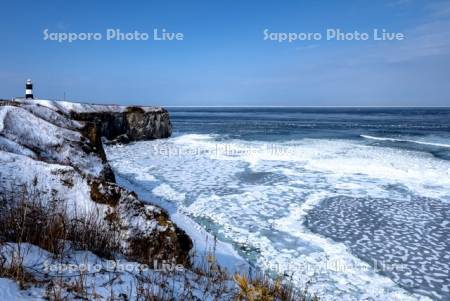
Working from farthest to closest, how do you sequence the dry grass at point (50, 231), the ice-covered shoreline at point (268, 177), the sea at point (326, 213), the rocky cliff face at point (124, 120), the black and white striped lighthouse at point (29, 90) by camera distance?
the black and white striped lighthouse at point (29, 90), the rocky cliff face at point (124, 120), the ice-covered shoreline at point (268, 177), the sea at point (326, 213), the dry grass at point (50, 231)

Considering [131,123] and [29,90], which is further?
[131,123]

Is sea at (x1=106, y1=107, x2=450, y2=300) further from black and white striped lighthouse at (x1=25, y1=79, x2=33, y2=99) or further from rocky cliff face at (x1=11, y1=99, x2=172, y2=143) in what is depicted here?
black and white striped lighthouse at (x1=25, y1=79, x2=33, y2=99)

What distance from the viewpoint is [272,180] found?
12945mm

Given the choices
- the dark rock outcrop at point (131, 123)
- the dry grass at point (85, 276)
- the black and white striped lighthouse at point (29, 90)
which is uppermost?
the black and white striped lighthouse at point (29, 90)

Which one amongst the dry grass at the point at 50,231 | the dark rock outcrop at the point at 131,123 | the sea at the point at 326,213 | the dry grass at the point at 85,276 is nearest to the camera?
the dry grass at the point at 85,276

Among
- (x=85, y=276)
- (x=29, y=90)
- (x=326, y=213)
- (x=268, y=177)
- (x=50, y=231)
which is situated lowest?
(x=326, y=213)

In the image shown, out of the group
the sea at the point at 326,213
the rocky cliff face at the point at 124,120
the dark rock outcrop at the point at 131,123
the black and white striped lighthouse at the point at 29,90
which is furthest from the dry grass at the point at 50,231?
the black and white striped lighthouse at the point at 29,90

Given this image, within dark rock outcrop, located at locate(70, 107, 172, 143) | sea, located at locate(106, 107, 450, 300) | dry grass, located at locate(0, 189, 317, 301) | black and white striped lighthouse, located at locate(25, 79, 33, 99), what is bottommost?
sea, located at locate(106, 107, 450, 300)

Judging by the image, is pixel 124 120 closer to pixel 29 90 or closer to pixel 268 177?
pixel 29 90

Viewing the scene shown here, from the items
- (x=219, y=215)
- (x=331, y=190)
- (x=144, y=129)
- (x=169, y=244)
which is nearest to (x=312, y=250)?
(x=219, y=215)

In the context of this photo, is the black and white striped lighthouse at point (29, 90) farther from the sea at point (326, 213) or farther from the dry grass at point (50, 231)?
the dry grass at point (50, 231)

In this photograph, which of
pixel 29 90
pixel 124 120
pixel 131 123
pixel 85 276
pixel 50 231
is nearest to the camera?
pixel 85 276

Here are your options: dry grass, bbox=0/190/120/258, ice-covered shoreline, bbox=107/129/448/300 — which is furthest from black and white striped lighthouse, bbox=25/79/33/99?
dry grass, bbox=0/190/120/258

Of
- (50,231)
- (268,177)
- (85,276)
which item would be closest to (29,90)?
(268,177)
